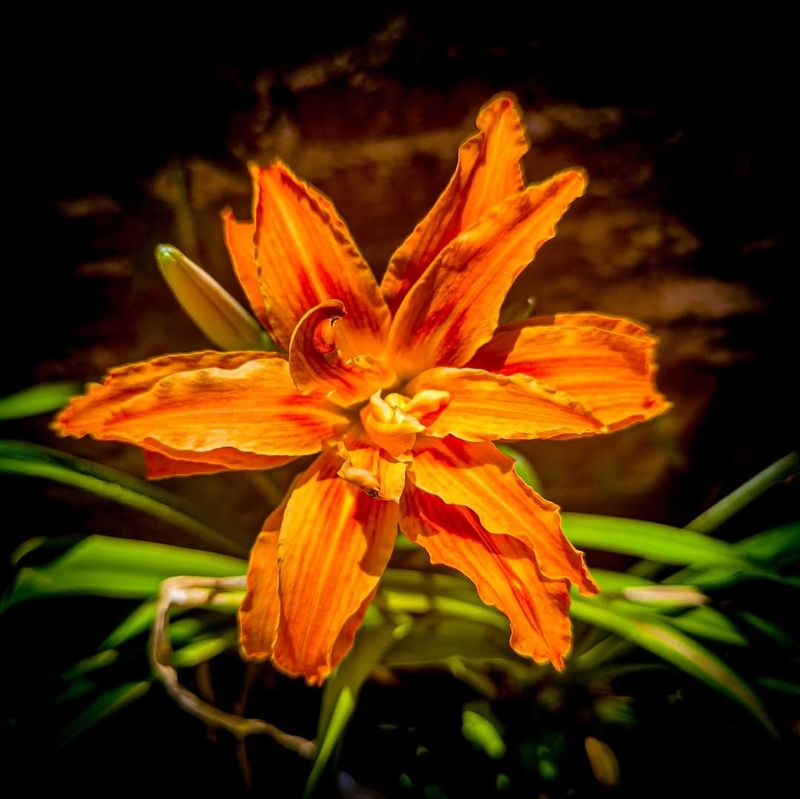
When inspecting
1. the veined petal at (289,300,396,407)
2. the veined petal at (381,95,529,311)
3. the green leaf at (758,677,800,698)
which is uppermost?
the veined petal at (381,95,529,311)

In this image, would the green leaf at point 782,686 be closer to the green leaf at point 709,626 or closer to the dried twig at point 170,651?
the green leaf at point 709,626

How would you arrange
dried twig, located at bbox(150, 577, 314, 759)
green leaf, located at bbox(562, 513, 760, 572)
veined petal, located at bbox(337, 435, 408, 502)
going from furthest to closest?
green leaf, located at bbox(562, 513, 760, 572) < dried twig, located at bbox(150, 577, 314, 759) < veined petal, located at bbox(337, 435, 408, 502)

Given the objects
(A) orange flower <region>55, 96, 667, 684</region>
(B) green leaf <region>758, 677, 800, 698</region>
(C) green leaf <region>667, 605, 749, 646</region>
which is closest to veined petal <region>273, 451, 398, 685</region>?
(A) orange flower <region>55, 96, 667, 684</region>

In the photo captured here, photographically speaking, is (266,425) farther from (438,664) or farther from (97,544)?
(438,664)

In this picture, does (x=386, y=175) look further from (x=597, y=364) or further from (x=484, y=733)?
(x=484, y=733)

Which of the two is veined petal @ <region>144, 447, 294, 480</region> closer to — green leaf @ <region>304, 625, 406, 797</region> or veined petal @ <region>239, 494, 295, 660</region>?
veined petal @ <region>239, 494, 295, 660</region>

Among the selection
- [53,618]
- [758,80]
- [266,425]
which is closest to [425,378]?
[266,425]
